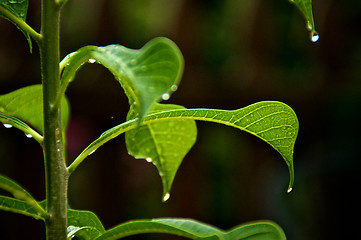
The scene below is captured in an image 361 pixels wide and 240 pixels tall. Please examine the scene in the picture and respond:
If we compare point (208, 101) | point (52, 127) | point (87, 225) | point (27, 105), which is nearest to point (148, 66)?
point (52, 127)

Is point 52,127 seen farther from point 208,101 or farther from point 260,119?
point 208,101

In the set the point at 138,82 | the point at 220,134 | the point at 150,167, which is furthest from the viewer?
the point at 220,134

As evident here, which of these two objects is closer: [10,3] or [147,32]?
[10,3]

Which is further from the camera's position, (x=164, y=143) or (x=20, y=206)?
(x=164, y=143)

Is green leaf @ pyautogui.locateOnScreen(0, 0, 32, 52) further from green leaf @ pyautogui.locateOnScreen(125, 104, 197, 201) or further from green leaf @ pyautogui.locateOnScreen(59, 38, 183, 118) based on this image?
green leaf @ pyautogui.locateOnScreen(125, 104, 197, 201)

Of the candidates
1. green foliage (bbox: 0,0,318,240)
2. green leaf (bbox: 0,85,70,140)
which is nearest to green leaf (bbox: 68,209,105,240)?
green foliage (bbox: 0,0,318,240)

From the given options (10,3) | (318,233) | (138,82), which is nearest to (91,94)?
(318,233)

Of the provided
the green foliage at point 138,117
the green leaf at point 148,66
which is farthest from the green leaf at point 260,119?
the green leaf at point 148,66

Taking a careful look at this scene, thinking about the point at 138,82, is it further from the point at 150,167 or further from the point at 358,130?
the point at 358,130
